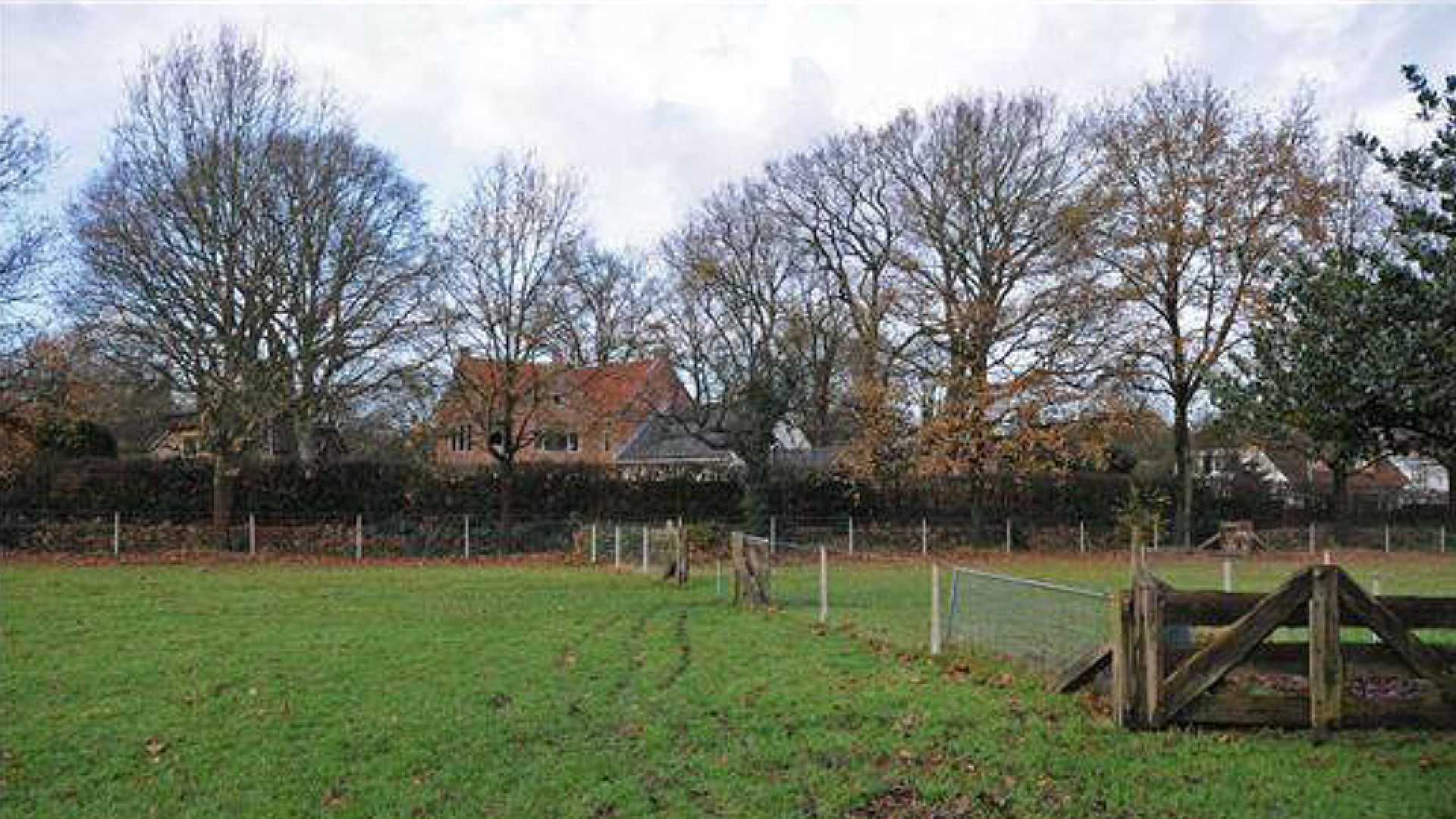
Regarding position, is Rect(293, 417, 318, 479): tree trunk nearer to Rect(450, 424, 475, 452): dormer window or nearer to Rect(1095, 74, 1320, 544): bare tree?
Rect(450, 424, 475, 452): dormer window

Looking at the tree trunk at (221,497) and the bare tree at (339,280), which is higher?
the bare tree at (339,280)

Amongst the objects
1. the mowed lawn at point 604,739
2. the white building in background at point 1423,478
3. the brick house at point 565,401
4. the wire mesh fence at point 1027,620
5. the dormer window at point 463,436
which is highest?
the brick house at point 565,401

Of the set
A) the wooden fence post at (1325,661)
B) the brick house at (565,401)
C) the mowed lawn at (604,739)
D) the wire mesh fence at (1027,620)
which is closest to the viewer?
the mowed lawn at (604,739)

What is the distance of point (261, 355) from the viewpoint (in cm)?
3419

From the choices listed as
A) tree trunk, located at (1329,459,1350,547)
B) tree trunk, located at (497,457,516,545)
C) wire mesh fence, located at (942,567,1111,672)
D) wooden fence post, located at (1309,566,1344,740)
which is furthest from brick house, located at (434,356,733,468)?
wooden fence post, located at (1309,566,1344,740)

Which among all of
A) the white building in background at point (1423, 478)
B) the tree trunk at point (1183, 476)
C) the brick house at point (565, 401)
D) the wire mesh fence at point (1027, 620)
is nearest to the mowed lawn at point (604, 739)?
the wire mesh fence at point (1027, 620)

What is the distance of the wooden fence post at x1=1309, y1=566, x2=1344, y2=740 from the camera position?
8.12m

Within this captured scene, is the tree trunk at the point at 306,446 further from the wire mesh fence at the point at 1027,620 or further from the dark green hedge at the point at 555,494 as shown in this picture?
the wire mesh fence at the point at 1027,620

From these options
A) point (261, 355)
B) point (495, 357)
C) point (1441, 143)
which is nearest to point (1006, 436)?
point (495, 357)

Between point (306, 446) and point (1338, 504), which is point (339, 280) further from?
point (1338, 504)

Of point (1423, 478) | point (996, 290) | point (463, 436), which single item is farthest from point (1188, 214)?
point (1423, 478)

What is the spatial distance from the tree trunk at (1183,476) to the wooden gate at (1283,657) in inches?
1207

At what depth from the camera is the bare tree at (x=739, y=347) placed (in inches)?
1515

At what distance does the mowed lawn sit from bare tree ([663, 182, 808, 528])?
78.8ft
